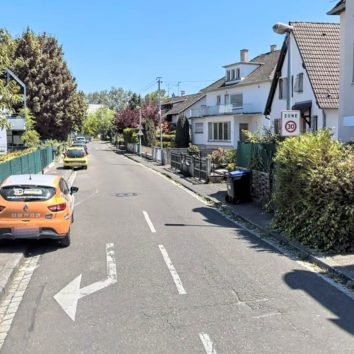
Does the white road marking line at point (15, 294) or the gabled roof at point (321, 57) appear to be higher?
the gabled roof at point (321, 57)

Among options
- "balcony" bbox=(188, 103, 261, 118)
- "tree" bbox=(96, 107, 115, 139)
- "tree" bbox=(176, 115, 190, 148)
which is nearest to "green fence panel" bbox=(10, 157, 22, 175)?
"balcony" bbox=(188, 103, 261, 118)

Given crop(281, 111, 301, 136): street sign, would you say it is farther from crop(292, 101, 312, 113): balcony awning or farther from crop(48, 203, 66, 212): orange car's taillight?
crop(292, 101, 312, 113): balcony awning

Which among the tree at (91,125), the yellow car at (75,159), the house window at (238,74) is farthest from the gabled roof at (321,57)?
the tree at (91,125)

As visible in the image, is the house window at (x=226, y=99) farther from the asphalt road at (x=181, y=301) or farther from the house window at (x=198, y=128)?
the asphalt road at (x=181, y=301)

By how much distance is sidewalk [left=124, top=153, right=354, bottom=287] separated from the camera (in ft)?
28.3

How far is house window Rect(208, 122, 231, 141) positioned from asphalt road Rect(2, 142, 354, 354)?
127 feet

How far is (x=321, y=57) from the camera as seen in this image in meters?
30.2

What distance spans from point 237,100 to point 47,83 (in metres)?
19.1

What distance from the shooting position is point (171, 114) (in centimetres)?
7762

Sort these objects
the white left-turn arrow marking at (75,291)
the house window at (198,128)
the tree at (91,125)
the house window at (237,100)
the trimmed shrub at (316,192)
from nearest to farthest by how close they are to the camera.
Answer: the white left-turn arrow marking at (75,291) < the trimmed shrub at (316,192) < the house window at (237,100) < the house window at (198,128) < the tree at (91,125)

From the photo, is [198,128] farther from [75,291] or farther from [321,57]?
[75,291]

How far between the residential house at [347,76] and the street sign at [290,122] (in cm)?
542

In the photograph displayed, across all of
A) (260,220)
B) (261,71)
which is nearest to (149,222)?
(260,220)

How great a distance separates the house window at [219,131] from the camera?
5076 centimetres
